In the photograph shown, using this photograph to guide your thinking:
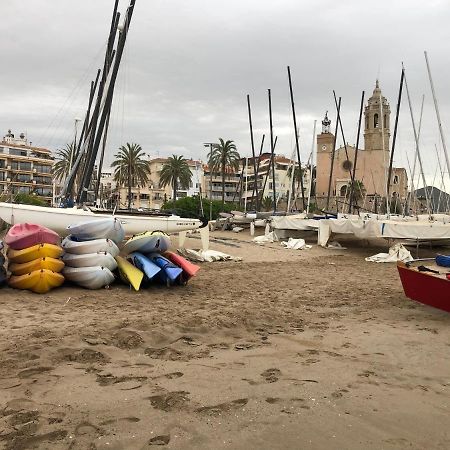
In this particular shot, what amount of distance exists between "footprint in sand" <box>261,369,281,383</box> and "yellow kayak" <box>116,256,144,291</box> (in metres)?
5.49

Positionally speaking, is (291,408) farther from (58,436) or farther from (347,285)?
(347,285)

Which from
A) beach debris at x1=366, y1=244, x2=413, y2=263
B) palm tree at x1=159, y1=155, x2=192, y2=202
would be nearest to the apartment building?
palm tree at x1=159, y1=155, x2=192, y2=202

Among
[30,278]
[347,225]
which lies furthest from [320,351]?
[347,225]

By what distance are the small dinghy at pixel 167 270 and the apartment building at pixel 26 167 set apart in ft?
320

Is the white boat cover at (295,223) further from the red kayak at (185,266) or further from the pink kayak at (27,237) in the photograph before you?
the pink kayak at (27,237)

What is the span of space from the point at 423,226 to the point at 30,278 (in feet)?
52.7

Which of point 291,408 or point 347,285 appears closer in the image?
point 291,408

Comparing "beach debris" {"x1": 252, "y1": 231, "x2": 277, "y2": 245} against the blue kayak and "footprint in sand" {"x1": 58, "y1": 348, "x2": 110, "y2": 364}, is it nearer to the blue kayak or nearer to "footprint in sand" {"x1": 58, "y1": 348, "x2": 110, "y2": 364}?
the blue kayak

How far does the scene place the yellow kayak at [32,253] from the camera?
9.88 meters

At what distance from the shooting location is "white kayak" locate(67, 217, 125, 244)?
1064 centimetres

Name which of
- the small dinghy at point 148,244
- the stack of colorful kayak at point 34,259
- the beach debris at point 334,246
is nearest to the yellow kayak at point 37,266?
the stack of colorful kayak at point 34,259

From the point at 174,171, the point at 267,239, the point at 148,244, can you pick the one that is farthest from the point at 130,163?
the point at 148,244

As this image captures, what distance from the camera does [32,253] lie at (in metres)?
9.88

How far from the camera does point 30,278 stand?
9.42 metres
